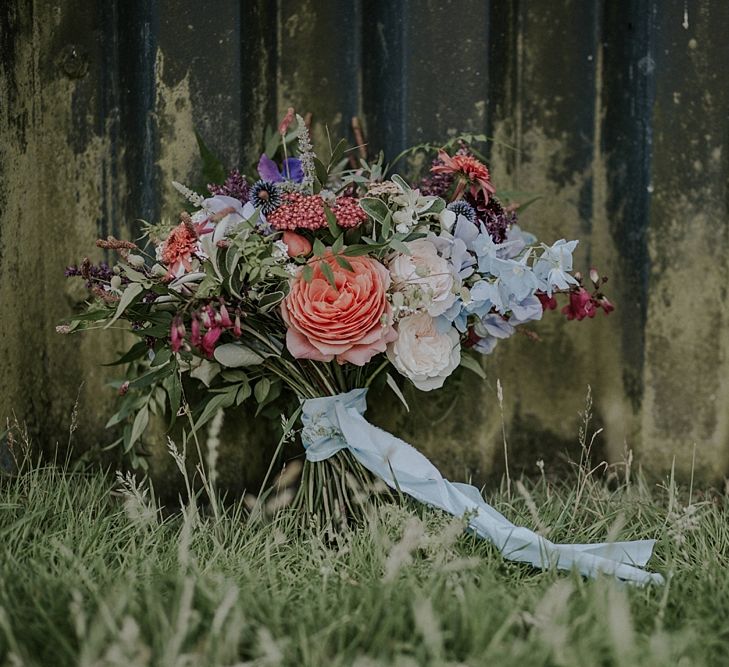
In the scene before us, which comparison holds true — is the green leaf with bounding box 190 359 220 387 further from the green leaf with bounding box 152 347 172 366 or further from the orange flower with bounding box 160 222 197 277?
the orange flower with bounding box 160 222 197 277

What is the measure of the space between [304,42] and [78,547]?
4.63ft

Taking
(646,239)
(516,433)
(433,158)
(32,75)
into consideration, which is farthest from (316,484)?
(32,75)

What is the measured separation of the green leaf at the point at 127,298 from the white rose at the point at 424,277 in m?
0.50

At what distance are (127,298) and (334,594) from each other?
0.67 metres

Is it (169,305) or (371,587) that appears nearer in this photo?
(371,587)

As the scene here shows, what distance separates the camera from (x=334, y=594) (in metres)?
1.40

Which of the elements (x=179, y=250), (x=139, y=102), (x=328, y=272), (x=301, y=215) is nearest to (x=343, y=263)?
(x=328, y=272)

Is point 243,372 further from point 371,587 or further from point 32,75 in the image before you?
point 32,75

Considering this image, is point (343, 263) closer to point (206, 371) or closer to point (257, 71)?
point (206, 371)

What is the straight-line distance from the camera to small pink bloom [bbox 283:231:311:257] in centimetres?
166

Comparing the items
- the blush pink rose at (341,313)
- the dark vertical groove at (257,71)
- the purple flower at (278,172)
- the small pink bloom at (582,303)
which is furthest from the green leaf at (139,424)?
the small pink bloom at (582,303)

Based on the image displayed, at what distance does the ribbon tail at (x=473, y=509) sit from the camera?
158cm

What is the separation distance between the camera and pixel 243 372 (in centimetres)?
186

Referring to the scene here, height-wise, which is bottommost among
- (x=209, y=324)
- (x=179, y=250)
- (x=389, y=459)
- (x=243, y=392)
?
(x=389, y=459)
